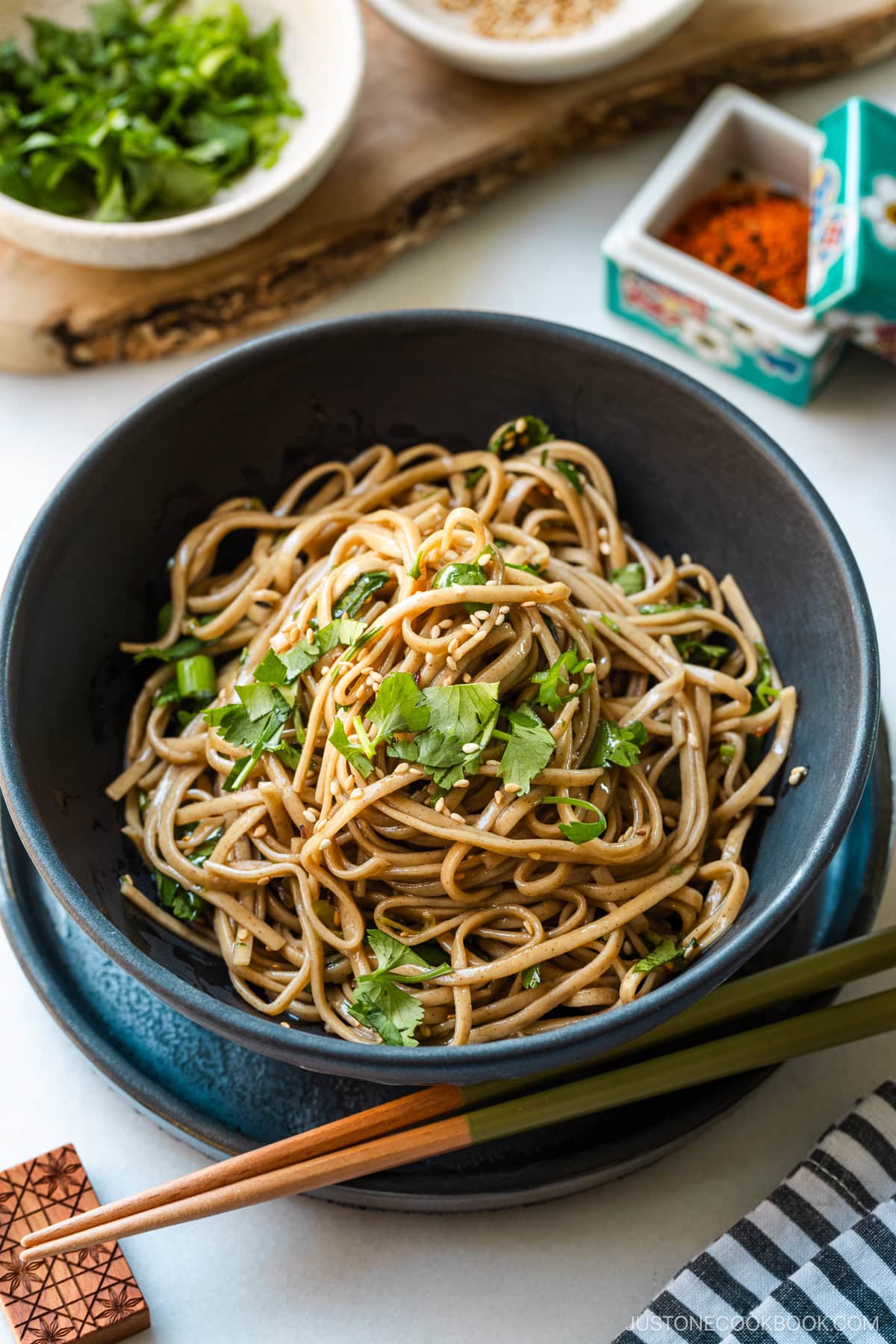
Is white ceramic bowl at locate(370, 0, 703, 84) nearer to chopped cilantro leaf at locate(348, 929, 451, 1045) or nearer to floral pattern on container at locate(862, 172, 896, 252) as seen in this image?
floral pattern on container at locate(862, 172, 896, 252)

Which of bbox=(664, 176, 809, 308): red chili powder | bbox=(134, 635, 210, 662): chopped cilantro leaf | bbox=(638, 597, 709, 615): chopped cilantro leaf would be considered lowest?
bbox=(134, 635, 210, 662): chopped cilantro leaf

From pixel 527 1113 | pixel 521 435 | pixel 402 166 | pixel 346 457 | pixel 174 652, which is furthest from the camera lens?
pixel 402 166

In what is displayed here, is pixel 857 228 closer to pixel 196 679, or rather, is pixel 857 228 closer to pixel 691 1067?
pixel 196 679

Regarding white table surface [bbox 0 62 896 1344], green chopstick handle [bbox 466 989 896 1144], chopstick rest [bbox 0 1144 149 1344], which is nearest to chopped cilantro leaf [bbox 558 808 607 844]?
green chopstick handle [bbox 466 989 896 1144]

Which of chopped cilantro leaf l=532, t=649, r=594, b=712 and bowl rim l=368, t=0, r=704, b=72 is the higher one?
bowl rim l=368, t=0, r=704, b=72

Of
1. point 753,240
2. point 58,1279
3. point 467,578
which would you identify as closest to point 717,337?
point 753,240

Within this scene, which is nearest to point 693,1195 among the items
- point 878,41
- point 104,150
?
point 104,150

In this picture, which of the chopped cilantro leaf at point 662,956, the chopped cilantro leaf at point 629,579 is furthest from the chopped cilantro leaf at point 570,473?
the chopped cilantro leaf at point 662,956
